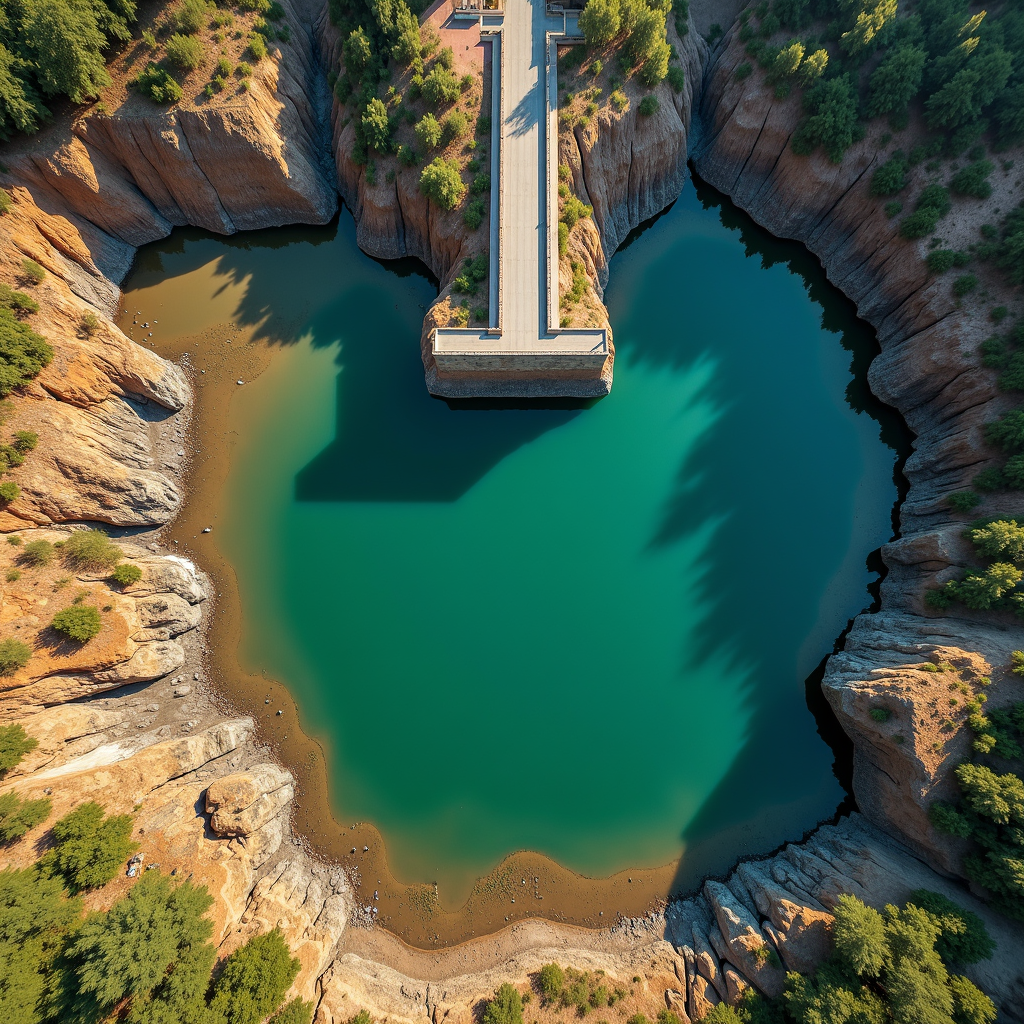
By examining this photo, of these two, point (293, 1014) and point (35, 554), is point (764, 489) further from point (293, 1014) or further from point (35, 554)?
point (35, 554)

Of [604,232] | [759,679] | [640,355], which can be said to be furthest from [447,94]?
[759,679]

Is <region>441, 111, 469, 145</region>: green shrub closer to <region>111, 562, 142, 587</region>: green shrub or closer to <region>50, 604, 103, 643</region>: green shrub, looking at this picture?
<region>111, 562, 142, 587</region>: green shrub

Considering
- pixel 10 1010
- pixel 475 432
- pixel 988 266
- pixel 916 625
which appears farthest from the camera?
pixel 475 432

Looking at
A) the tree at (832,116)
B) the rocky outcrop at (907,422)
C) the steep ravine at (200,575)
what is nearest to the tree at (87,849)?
the steep ravine at (200,575)

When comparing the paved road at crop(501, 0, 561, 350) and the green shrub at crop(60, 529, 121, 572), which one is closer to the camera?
the green shrub at crop(60, 529, 121, 572)

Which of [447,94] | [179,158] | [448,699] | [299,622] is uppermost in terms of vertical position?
[447,94]

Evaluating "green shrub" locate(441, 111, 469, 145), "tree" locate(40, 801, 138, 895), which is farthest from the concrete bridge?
"tree" locate(40, 801, 138, 895)

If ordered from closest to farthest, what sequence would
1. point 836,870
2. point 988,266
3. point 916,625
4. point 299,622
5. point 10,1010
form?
1. point 10,1010
2. point 836,870
3. point 916,625
4. point 988,266
5. point 299,622

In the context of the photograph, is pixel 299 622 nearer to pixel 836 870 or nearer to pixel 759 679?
pixel 759 679
